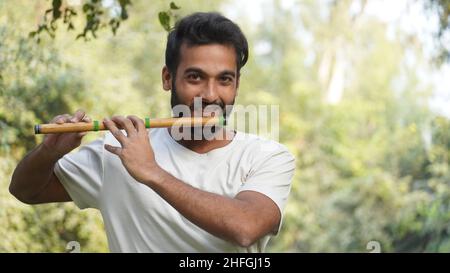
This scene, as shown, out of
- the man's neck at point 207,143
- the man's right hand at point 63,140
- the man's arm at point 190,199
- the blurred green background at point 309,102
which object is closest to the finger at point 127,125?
the man's arm at point 190,199

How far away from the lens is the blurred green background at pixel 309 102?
7.39 meters

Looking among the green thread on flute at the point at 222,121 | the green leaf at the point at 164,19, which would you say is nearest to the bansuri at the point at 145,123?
the green thread on flute at the point at 222,121

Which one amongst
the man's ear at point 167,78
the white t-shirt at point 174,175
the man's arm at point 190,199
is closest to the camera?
the man's arm at point 190,199

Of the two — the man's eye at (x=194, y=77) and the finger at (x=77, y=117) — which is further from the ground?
the man's eye at (x=194, y=77)

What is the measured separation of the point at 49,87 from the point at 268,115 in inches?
203

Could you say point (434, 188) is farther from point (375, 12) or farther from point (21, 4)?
point (375, 12)

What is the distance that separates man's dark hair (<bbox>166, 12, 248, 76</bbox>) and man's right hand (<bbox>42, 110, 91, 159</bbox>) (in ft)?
1.19

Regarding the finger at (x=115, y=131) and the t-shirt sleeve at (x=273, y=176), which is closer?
the finger at (x=115, y=131)

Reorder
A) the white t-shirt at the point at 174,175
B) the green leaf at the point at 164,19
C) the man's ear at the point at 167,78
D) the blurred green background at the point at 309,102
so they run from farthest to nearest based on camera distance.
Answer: the blurred green background at the point at 309,102
the green leaf at the point at 164,19
the man's ear at the point at 167,78
the white t-shirt at the point at 174,175

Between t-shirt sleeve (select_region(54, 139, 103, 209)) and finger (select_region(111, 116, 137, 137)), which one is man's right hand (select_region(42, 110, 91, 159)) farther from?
finger (select_region(111, 116, 137, 137))

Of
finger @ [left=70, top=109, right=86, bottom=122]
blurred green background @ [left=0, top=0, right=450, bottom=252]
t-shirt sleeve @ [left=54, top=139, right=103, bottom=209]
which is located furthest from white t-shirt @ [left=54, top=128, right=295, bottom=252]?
blurred green background @ [left=0, top=0, right=450, bottom=252]

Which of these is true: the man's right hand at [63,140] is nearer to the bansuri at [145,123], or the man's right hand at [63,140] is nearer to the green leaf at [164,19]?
the bansuri at [145,123]

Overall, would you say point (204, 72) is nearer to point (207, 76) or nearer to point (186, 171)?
point (207, 76)
